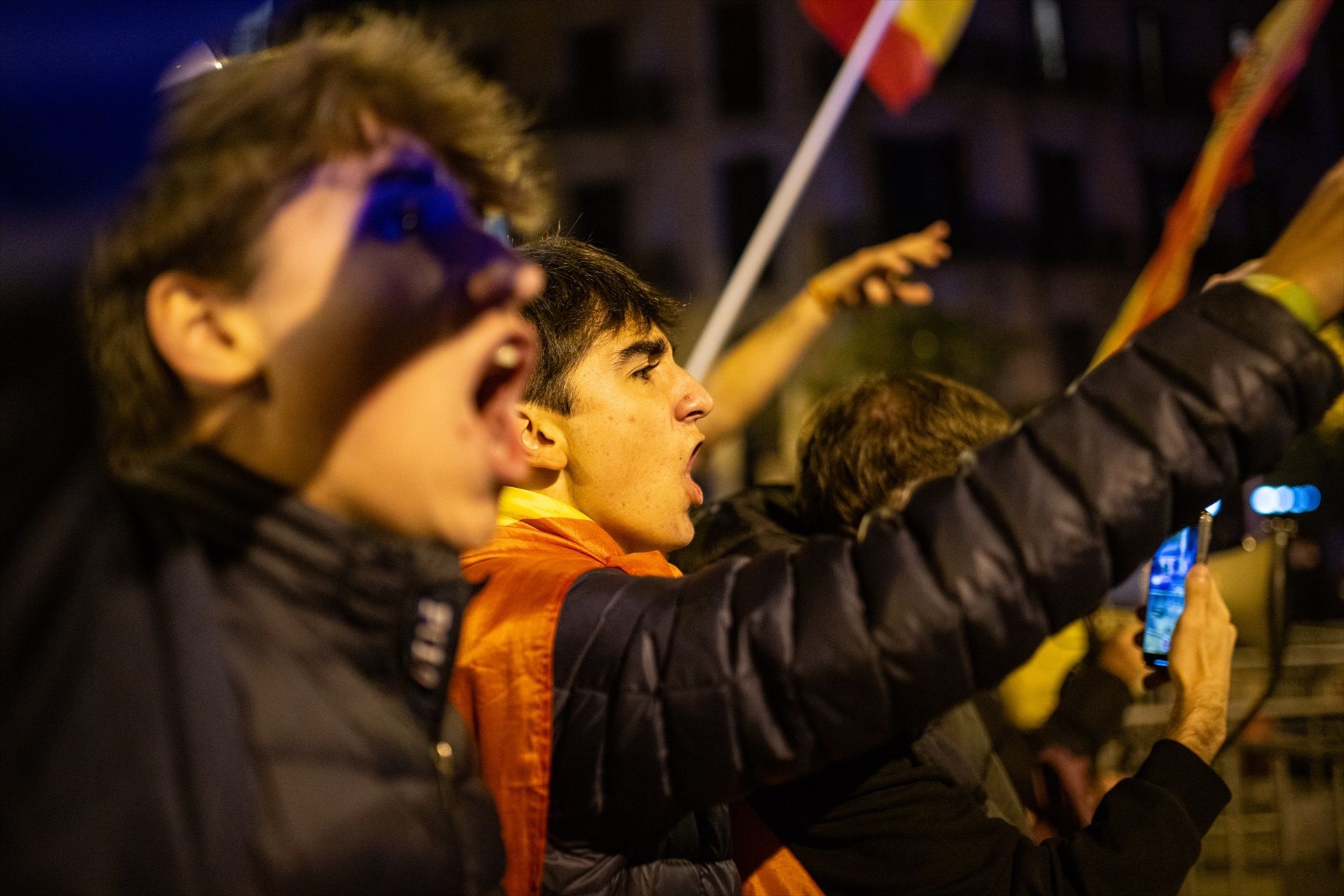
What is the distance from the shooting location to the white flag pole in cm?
384

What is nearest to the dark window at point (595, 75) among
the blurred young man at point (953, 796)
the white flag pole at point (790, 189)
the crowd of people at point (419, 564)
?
the white flag pole at point (790, 189)

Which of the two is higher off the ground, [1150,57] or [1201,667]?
[1150,57]

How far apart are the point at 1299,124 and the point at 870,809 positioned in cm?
2886

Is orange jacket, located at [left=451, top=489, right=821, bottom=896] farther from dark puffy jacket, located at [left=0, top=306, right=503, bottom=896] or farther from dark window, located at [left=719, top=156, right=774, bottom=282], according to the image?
dark window, located at [left=719, top=156, right=774, bottom=282]

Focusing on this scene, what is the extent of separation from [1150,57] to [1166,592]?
2625 cm

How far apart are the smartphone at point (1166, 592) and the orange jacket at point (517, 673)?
118cm

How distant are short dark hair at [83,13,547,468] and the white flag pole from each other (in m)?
2.75

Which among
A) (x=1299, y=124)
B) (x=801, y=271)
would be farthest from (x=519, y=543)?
(x=1299, y=124)

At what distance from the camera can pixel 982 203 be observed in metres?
21.7

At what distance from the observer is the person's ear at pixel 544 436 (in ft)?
5.74

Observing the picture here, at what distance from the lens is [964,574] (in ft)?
3.58

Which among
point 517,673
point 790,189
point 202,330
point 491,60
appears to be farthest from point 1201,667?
point 491,60

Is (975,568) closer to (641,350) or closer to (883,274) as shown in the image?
(641,350)

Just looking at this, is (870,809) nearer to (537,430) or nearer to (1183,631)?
(1183,631)
